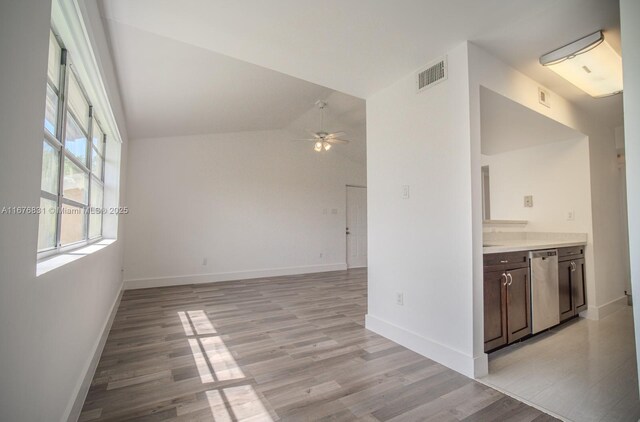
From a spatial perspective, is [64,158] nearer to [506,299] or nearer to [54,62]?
[54,62]

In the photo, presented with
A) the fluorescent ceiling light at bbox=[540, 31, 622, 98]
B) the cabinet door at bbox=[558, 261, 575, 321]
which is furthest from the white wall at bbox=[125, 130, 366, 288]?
the fluorescent ceiling light at bbox=[540, 31, 622, 98]

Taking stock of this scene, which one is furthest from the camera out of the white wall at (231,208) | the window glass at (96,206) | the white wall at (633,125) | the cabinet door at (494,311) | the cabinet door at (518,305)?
the white wall at (231,208)

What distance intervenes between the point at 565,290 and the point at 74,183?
4.58 metres

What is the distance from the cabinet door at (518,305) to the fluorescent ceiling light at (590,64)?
1.72 meters

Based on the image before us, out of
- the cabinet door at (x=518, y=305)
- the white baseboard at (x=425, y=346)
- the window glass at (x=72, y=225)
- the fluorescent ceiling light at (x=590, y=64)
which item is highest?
the fluorescent ceiling light at (x=590, y=64)

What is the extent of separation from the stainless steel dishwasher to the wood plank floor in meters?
1.22

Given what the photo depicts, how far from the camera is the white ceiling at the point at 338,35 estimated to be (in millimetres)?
1839

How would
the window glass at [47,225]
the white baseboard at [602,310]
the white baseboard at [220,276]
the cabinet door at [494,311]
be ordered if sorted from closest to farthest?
the window glass at [47,225]
the cabinet door at [494,311]
the white baseboard at [602,310]
the white baseboard at [220,276]

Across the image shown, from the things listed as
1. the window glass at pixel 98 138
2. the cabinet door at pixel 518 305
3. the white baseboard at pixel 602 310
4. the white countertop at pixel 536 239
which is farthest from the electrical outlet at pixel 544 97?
the window glass at pixel 98 138

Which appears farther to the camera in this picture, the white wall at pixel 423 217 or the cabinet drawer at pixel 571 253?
the cabinet drawer at pixel 571 253

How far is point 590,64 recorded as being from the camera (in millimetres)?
2355

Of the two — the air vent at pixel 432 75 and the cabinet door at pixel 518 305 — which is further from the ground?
the air vent at pixel 432 75

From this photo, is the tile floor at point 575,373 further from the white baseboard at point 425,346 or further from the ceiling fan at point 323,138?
the ceiling fan at point 323,138

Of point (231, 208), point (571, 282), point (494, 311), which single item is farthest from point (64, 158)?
point (571, 282)
